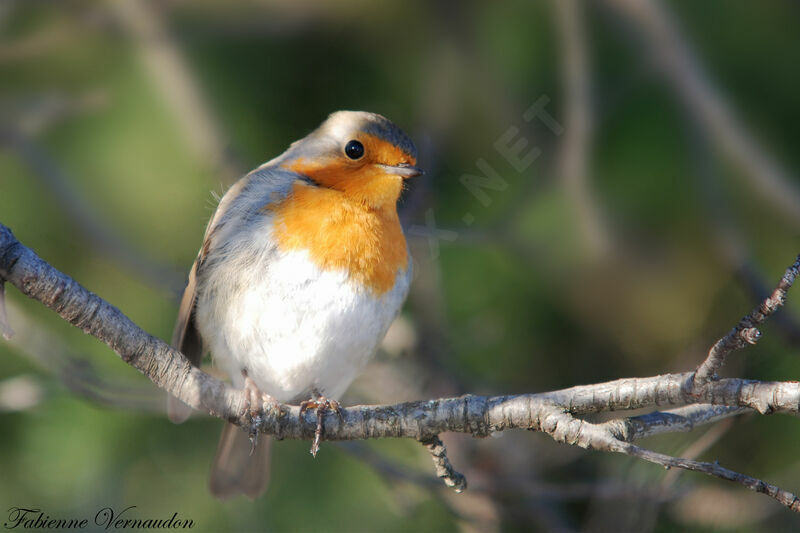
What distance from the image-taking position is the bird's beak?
3.03 m

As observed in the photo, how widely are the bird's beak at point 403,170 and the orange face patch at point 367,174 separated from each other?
0.02 m

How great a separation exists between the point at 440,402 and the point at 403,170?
108 cm

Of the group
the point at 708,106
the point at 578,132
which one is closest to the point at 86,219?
the point at 578,132

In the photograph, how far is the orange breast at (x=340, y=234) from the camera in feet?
9.37

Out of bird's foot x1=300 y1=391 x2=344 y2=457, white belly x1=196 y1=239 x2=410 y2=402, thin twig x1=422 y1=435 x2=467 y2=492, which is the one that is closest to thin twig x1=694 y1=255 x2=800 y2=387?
thin twig x1=422 y1=435 x2=467 y2=492

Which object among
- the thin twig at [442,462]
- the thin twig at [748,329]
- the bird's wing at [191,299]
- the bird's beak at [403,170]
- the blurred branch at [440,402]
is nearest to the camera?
the thin twig at [748,329]

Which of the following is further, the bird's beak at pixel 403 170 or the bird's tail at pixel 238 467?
the bird's tail at pixel 238 467

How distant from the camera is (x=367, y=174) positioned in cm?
309

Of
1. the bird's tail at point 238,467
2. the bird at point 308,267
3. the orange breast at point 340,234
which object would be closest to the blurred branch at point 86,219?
the bird at point 308,267

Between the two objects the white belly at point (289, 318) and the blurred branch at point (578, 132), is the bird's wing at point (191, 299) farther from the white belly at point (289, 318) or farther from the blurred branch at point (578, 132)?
the blurred branch at point (578, 132)

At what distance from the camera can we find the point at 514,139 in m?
4.18
